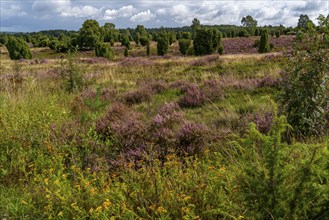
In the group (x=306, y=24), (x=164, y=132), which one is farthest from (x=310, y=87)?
(x=164, y=132)

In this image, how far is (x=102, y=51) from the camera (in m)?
42.2

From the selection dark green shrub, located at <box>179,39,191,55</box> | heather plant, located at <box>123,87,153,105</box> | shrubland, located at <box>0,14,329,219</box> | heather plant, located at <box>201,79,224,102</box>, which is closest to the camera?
shrubland, located at <box>0,14,329,219</box>

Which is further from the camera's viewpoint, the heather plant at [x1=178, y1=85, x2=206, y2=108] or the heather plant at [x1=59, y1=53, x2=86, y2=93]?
the heather plant at [x1=59, y1=53, x2=86, y2=93]

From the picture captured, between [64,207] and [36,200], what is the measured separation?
0.73 metres

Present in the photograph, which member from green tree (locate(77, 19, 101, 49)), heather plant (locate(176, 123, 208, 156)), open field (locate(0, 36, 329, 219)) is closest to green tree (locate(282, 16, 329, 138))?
open field (locate(0, 36, 329, 219))

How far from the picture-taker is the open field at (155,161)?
2.41m

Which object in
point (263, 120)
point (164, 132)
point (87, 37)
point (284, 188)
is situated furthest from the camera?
point (87, 37)

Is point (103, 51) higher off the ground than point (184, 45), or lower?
lower

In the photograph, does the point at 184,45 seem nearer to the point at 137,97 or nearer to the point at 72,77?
the point at 72,77

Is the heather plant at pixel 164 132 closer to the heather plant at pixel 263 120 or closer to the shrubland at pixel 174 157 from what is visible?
the shrubland at pixel 174 157

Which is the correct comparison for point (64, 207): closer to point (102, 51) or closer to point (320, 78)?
point (320, 78)

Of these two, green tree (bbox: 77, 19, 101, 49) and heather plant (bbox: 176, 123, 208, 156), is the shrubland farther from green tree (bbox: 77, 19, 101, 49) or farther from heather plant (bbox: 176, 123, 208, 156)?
green tree (bbox: 77, 19, 101, 49)

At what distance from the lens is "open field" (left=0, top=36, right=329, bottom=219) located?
2410mm

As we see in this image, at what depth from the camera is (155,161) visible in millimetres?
4078
